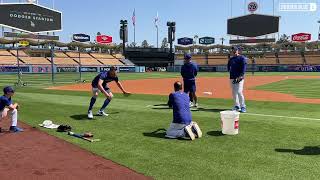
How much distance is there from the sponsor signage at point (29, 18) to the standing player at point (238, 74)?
170 ft

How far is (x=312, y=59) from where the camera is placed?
92.4 m

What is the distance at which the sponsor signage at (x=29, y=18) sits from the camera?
5859cm

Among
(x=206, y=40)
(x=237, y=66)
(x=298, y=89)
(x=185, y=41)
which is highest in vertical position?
(x=206, y=40)

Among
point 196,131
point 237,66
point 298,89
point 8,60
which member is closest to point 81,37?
point 8,60

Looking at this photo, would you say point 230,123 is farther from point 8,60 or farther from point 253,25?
point 253,25

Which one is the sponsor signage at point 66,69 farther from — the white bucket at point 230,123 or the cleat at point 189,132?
the cleat at point 189,132

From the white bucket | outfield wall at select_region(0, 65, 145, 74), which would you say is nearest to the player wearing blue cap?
the white bucket

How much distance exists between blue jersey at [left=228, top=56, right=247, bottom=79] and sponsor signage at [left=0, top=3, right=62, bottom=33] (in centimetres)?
5179

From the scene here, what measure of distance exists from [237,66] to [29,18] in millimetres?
52821

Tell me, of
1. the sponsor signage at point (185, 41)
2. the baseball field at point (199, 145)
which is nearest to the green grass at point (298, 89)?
the baseball field at point (199, 145)

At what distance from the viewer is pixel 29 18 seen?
60.3 metres

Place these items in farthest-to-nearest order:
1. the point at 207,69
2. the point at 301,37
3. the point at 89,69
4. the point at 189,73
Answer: the point at 301,37 < the point at 207,69 < the point at 89,69 < the point at 189,73

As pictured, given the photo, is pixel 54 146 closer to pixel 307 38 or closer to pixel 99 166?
pixel 99 166

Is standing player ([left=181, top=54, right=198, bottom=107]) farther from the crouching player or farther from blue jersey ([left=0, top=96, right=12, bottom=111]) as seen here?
blue jersey ([left=0, top=96, right=12, bottom=111])
